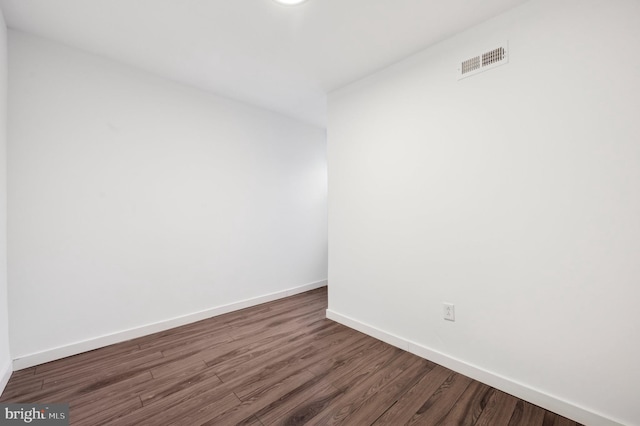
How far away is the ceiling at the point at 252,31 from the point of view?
177 cm

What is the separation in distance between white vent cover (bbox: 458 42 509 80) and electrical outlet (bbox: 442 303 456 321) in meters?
1.71

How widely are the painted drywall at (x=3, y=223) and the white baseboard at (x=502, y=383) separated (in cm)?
273

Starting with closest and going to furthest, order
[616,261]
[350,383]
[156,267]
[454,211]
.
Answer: [616,261], [350,383], [454,211], [156,267]

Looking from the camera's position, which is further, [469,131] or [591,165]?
[469,131]

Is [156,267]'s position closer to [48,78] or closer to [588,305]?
[48,78]

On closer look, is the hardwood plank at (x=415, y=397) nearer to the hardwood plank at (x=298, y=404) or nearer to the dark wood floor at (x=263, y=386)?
the dark wood floor at (x=263, y=386)

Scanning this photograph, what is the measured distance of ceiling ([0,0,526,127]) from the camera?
5.79 ft

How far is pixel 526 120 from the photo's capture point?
1702mm

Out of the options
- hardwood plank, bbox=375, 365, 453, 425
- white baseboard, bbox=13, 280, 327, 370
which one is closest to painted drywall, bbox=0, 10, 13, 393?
white baseboard, bbox=13, 280, 327, 370

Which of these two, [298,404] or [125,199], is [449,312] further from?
[125,199]

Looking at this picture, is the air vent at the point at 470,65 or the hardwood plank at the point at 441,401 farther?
the air vent at the point at 470,65

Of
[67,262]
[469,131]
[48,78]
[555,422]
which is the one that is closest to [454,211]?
[469,131]

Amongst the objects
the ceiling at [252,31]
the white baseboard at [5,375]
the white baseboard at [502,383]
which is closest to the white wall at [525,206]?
the white baseboard at [502,383]

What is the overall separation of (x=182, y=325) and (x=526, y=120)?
11.3 ft
